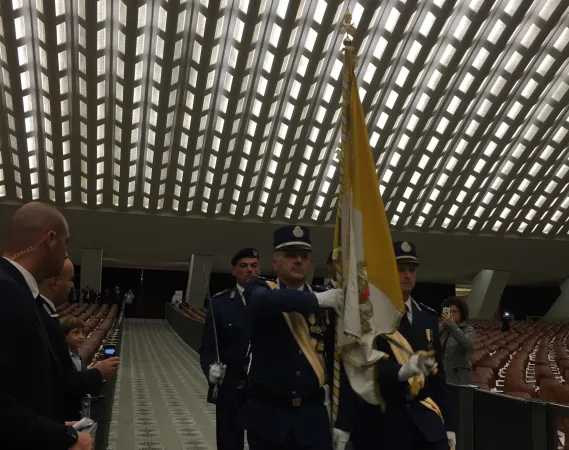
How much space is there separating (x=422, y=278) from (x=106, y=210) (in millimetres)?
18270

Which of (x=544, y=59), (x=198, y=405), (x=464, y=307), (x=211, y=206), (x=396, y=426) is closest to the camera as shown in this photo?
(x=396, y=426)

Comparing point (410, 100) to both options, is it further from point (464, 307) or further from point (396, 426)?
point (396, 426)

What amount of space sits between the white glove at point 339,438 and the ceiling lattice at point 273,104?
595 inches

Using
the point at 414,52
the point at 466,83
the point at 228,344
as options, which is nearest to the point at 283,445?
the point at 228,344

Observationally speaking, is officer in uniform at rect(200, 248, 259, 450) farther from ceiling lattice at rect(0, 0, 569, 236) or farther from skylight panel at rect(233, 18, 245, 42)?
skylight panel at rect(233, 18, 245, 42)

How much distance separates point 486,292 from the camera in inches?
1277

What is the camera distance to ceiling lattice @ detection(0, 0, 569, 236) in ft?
57.7

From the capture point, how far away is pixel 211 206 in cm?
2598

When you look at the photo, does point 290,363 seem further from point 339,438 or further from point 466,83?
point 466,83

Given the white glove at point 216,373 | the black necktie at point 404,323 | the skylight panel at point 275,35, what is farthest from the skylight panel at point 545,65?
the black necktie at point 404,323

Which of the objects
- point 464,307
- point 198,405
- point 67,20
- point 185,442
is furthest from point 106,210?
point 464,307

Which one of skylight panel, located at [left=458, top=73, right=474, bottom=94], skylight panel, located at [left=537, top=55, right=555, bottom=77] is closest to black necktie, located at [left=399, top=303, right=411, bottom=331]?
skylight panel, located at [left=458, top=73, right=474, bottom=94]

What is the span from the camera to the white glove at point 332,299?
110 inches

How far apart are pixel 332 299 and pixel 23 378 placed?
1.40 metres
